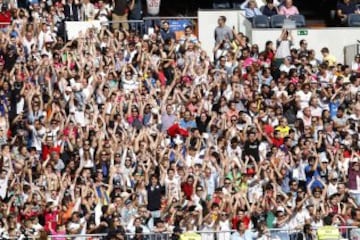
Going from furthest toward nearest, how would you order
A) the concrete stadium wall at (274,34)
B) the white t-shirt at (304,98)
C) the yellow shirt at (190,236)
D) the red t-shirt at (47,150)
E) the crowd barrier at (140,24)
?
the concrete stadium wall at (274,34) → the crowd barrier at (140,24) → the white t-shirt at (304,98) → the red t-shirt at (47,150) → the yellow shirt at (190,236)

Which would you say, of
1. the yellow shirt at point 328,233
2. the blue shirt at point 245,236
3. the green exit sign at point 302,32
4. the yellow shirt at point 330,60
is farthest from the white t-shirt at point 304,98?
the yellow shirt at point 328,233

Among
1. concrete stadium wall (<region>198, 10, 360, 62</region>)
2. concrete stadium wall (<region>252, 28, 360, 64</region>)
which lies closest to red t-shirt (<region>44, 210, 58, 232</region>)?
concrete stadium wall (<region>198, 10, 360, 62</region>)

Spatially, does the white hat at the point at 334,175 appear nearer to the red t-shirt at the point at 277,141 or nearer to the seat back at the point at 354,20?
the red t-shirt at the point at 277,141

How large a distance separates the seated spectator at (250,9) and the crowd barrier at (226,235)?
9.76m

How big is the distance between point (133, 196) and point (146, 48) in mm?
5938

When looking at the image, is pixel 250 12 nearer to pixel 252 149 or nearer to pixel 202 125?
pixel 202 125

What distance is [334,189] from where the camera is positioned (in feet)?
96.7

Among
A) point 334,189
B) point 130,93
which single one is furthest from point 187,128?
point 334,189

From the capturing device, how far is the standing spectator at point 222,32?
1385 inches

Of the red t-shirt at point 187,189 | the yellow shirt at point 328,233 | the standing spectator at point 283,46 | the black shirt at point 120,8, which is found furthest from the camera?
the black shirt at point 120,8

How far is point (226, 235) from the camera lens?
90.3ft

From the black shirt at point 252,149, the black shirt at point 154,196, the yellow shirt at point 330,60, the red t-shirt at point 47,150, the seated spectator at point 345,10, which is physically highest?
the seated spectator at point 345,10

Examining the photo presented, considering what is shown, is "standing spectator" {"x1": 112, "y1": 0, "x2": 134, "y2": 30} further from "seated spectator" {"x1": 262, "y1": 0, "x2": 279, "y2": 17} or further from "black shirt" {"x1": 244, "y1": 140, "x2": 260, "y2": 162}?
"black shirt" {"x1": 244, "y1": 140, "x2": 260, "y2": 162}

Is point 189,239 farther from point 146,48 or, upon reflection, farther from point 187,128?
point 146,48
